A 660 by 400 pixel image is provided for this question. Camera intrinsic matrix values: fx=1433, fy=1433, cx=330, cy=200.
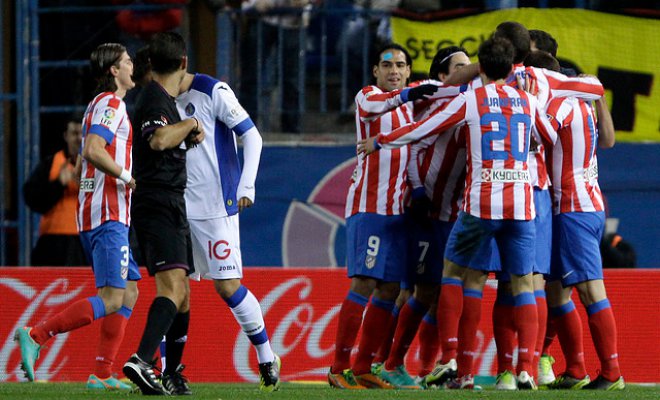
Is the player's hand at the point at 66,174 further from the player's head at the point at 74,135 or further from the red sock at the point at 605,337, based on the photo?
the red sock at the point at 605,337

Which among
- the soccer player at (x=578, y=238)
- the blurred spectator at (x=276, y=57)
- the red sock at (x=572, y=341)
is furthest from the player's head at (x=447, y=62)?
the blurred spectator at (x=276, y=57)

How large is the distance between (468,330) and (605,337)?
Answer: 2.97 ft

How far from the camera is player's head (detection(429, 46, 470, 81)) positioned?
8.77m

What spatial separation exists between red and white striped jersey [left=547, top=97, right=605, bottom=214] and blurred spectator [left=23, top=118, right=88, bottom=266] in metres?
4.09

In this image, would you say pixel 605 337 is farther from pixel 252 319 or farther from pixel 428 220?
pixel 252 319

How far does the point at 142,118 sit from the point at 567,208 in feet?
8.56

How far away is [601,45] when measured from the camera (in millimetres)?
11945

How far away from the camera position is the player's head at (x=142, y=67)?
27.3 ft

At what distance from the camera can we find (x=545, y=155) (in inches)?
337

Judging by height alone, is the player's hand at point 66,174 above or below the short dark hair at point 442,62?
below

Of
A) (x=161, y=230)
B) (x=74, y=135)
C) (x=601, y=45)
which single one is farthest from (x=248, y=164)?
(x=601, y=45)

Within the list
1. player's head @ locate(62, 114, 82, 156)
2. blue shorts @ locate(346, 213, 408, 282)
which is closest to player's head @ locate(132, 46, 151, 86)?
blue shorts @ locate(346, 213, 408, 282)

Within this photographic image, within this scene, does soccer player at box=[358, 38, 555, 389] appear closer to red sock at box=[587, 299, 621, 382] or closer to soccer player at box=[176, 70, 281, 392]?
red sock at box=[587, 299, 621, 382]

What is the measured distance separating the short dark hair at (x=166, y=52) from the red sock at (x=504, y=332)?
2316mm
